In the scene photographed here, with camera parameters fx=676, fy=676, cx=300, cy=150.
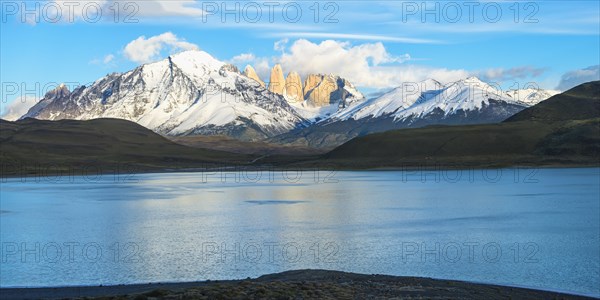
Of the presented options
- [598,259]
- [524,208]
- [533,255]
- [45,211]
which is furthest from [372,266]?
[45,211]

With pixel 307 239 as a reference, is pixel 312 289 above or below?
above

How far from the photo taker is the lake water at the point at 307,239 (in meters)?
41.8

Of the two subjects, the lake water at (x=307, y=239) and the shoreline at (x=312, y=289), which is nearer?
the shoreline at (x=312, y=289)

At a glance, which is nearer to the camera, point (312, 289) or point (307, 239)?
point (312, 289)

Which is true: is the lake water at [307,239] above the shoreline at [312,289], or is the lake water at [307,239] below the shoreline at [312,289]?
below

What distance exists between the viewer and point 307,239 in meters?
57.4

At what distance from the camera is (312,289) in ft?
102

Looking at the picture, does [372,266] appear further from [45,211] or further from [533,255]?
[45,211]

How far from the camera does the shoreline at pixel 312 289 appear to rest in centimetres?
2969

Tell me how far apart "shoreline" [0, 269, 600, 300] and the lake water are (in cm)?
250

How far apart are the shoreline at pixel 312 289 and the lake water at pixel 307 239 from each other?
2.50 m

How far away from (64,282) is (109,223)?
34284 mm

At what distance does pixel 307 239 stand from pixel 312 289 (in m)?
26.2

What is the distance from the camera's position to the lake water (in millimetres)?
41781
